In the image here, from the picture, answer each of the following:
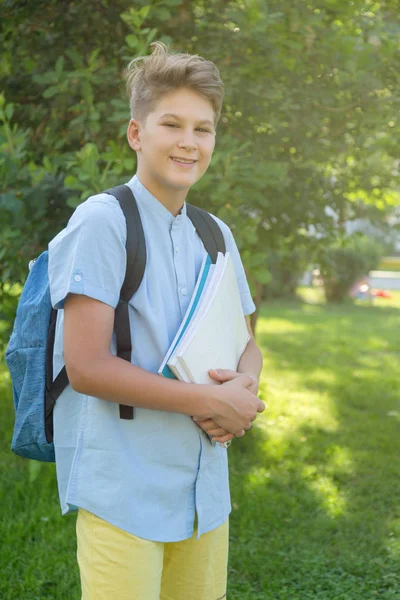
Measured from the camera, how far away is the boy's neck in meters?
1.94

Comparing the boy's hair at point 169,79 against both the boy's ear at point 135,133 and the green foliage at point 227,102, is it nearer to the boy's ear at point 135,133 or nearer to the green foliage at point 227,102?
the boy's ear at point 135,133

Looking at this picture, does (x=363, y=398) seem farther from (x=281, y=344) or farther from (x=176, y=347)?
(x=176, y=347)

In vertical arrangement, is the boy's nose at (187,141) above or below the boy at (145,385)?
above

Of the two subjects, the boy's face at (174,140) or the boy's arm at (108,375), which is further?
the boy's face at (174,140)

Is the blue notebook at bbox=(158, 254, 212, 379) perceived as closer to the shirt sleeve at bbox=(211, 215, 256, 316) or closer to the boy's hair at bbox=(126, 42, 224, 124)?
the shirt sleeve at bbox=(211, 215, 256, 316)

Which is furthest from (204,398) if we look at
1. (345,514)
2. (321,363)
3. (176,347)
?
(321,363)

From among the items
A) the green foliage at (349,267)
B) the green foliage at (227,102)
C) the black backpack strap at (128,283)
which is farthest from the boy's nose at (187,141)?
the green foliage at (349,267)

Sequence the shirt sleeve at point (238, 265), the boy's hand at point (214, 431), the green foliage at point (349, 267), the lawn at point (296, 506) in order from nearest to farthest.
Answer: the boy's hand at point (214, 431)
the shirt sleeve at point (238, 265)
the lawn at point (296, 506)
the green foliage at point (349, 267)

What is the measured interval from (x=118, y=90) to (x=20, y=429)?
2839 millimetres

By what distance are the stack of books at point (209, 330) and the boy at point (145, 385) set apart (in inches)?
1.8

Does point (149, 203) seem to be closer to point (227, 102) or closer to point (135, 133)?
point (135, 133)

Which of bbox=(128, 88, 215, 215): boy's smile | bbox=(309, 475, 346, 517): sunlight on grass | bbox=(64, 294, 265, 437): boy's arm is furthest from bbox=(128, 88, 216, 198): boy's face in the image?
bbox=(309, 475, 346, 517): sunlight on grass

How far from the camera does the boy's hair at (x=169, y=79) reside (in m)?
1.86

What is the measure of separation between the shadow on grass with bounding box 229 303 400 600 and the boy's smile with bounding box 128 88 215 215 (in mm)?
2229
